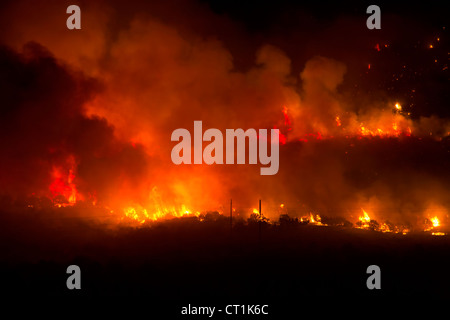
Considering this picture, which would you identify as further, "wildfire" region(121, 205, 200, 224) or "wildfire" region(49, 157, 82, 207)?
"wildfire" region(49, 157, 82, 207)

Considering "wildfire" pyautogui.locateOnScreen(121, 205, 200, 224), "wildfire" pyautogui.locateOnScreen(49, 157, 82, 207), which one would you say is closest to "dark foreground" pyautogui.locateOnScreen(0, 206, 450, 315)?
"wildfire" pyautogui.locateOnScreen(121, 205, 200, 224)

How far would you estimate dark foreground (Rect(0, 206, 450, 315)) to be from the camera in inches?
505

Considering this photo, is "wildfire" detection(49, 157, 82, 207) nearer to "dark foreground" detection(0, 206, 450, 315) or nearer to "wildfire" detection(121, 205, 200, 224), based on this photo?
"dark foreground" detection(0, 206, 450, 315)

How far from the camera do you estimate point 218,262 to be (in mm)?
15609

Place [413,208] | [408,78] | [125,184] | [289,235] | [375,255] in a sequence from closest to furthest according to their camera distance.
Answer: [375,255] → [289,235] → [125,184] → [413,208] → [408,78]

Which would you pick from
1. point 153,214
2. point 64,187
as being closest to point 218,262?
point 153,214

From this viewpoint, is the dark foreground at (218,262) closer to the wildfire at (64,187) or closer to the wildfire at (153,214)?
the wildfire at (153,214)

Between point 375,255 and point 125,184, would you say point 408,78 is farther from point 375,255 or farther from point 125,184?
point 125,184

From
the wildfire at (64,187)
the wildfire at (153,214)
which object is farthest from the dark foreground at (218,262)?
A: the wildfire at (64,187)

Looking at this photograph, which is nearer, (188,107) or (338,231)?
(338,231)

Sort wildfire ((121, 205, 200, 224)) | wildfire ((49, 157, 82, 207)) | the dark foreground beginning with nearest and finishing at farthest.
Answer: the dark foreground → wildfire ((121, 205, 200, 224)) → wildfire ((49, 157, 82, 207))

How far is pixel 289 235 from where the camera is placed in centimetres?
1877
